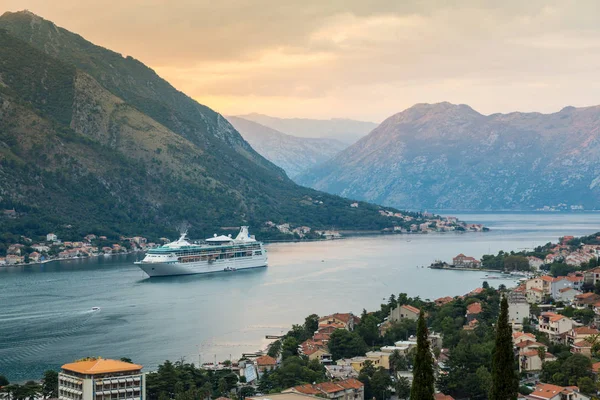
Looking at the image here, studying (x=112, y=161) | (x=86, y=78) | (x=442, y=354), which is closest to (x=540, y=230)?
(x=112, y=161)

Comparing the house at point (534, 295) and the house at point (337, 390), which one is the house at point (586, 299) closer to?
the house at point (534, 295)

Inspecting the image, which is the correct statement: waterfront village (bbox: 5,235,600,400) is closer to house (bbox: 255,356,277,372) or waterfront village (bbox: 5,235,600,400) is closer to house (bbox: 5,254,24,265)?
house (bbox: 255,356,277,372)

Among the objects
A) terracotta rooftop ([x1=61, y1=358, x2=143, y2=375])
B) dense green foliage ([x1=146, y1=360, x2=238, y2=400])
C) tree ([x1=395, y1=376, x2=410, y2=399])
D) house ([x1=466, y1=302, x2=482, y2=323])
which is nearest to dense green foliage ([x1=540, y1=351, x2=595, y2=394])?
tree ([x1=395, y1=376, x2=410, y2=399])

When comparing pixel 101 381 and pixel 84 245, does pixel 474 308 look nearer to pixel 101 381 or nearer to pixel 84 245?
pixel 101 381

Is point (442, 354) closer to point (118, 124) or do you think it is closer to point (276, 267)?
point (276, 267)

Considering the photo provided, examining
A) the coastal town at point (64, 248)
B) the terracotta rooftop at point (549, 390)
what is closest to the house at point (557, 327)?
the terracotta rooftop at point (549, 390)

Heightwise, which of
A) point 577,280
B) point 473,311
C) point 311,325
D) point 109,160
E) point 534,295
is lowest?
point 311,325

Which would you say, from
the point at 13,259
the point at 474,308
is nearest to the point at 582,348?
the point at 474,308
